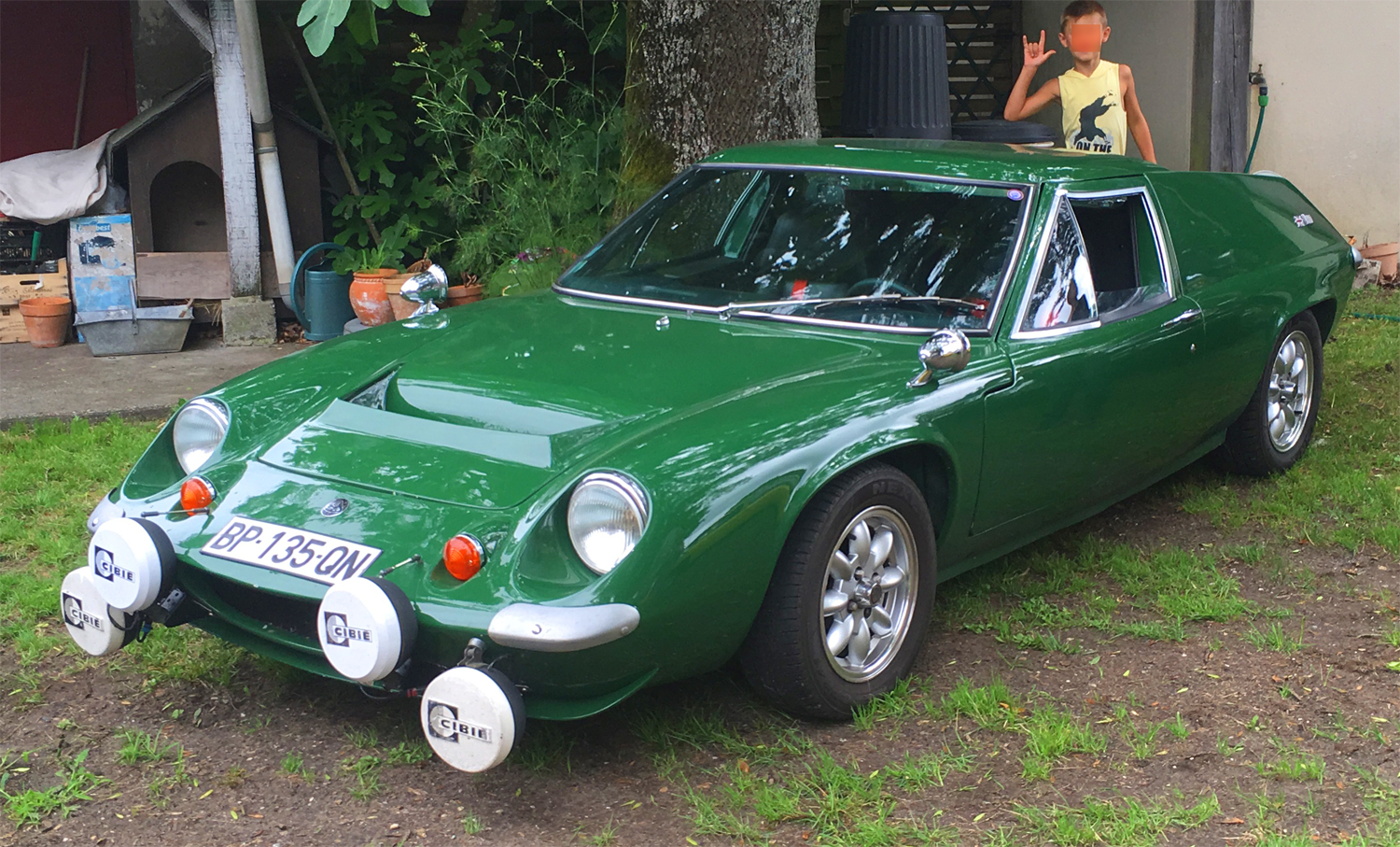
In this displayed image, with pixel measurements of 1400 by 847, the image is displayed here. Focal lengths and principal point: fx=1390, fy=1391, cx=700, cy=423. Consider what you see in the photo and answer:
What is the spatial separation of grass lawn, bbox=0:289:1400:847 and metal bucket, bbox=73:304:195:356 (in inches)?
133

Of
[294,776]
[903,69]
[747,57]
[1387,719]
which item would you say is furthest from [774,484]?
[903,69]

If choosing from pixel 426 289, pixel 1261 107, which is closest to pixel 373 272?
pixel 426 289

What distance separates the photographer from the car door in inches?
147

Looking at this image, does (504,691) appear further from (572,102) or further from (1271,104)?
(1271,104)

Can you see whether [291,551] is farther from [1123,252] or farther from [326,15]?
[1123,252]

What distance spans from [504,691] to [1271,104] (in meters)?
8.23

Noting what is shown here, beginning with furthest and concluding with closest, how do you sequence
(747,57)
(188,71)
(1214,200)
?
(188,71), (747,57), (1214,200)

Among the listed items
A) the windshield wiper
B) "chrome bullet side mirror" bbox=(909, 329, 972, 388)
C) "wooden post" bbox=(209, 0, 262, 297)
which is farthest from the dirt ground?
"wooden post" bbox=(209, 0, 262, 297)

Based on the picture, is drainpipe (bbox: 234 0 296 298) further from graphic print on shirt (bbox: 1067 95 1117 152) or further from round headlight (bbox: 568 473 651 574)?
round headlight (bbox: 568 473 651 574)

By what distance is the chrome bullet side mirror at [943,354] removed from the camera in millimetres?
3406

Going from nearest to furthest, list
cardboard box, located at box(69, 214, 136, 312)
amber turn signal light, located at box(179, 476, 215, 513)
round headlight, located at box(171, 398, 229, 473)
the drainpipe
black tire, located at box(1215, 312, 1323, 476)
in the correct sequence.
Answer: amber turn signal light, located at box(179, 476, 215, 513) → round headlight, located at box(171, 398, 229, 473) → black tire, located at box(1215, 312, 1323, 476) → the drainpipe → cardboard box, located at box(69, 214, 136, 312)

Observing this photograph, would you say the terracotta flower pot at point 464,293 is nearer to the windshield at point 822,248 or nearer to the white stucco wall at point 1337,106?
the windshield at point 822,248

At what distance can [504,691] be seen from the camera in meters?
2.73

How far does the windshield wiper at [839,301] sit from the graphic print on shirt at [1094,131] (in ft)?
9.77
